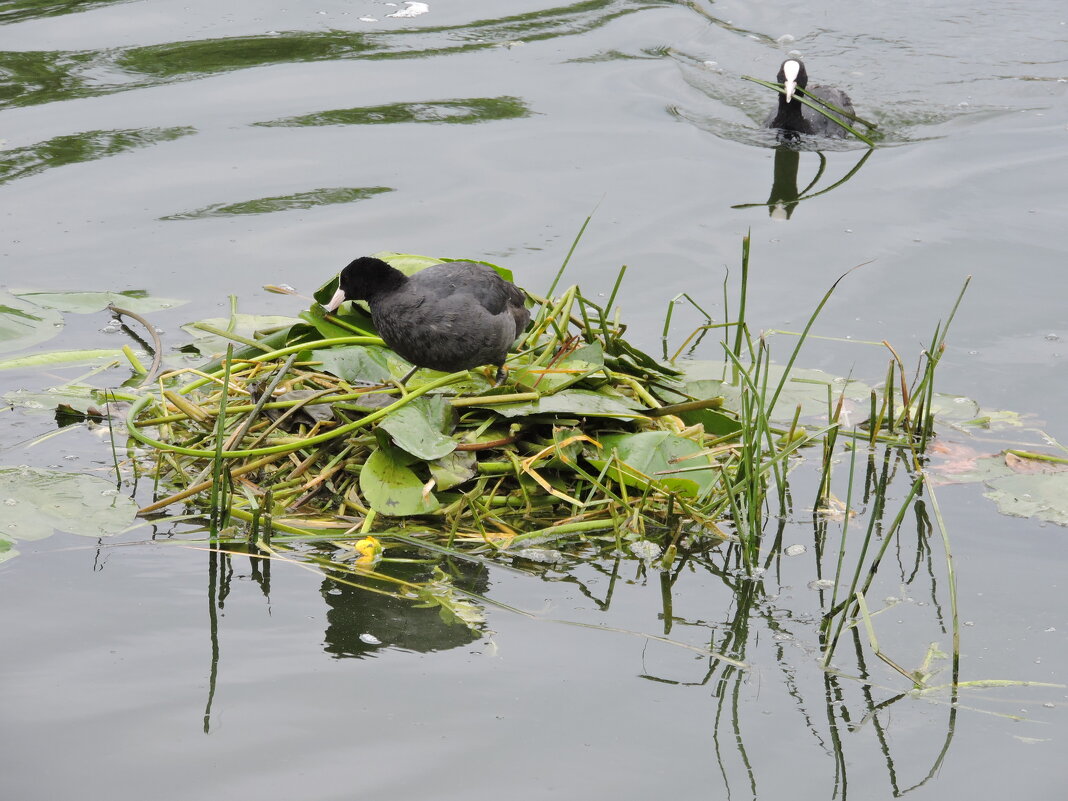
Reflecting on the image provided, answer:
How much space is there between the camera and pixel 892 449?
13.3ft

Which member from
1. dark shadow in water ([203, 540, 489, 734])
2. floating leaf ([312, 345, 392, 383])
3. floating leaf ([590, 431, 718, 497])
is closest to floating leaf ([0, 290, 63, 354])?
floating leaf ([312, 345, 392, 383])

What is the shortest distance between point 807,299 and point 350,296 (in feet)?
7.36

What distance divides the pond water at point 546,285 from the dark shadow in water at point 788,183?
0.05m

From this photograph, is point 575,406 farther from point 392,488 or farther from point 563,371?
point 392,488

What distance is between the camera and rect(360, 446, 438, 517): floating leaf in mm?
3369

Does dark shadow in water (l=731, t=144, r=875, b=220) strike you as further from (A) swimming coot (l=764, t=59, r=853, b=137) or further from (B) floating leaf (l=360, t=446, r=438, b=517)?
(B) floating leaf (l=360, t=446, r=438, b=517)

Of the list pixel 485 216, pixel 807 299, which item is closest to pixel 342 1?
pixel 485 216

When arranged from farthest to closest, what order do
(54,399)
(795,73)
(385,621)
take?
(795,73), (54,399), (385,621)

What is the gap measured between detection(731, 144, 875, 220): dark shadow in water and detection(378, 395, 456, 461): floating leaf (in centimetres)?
317

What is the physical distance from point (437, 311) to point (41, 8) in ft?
23.8

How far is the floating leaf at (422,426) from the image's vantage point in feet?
11.2

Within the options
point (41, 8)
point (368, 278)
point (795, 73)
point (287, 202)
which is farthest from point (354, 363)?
point (41, 8)

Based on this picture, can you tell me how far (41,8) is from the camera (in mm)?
9375

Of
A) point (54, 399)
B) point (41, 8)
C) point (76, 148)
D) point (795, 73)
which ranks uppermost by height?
point (41, 8)
